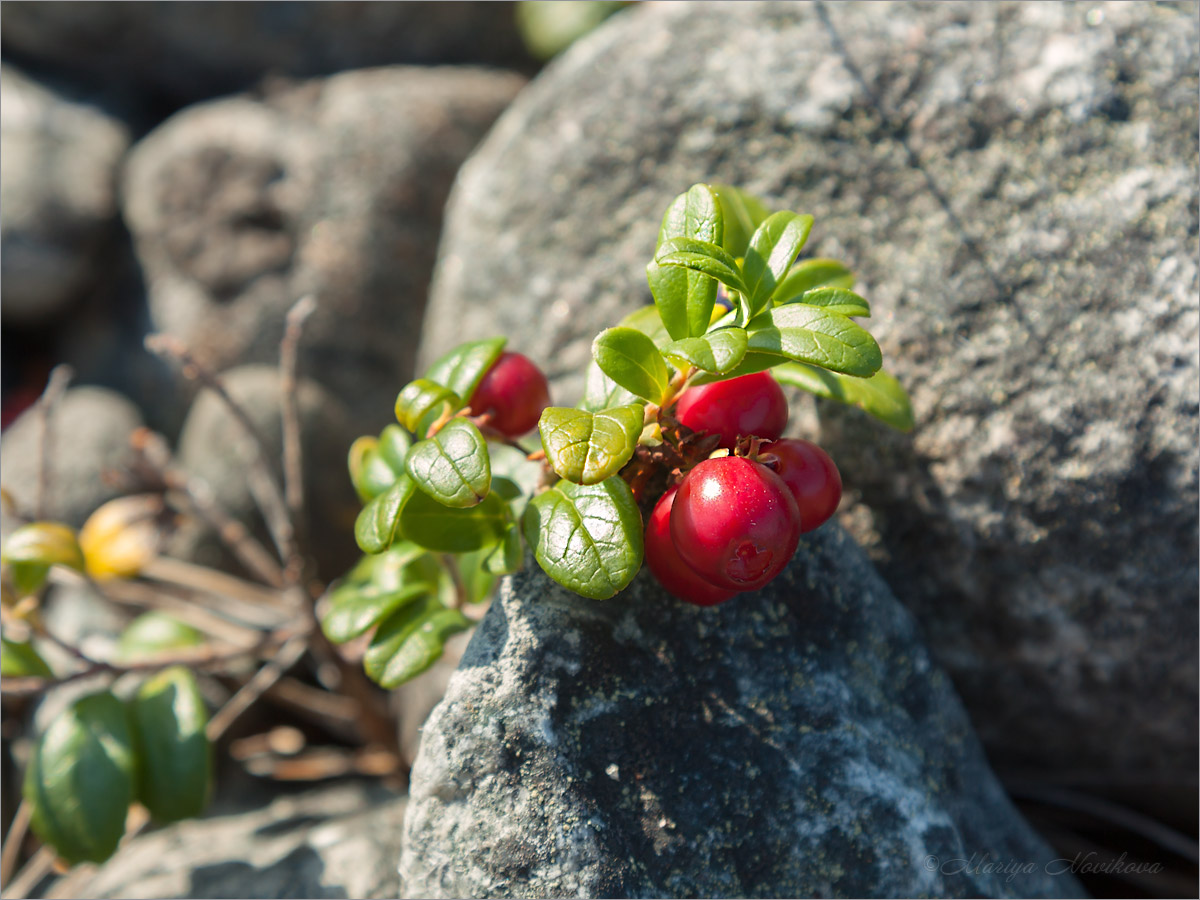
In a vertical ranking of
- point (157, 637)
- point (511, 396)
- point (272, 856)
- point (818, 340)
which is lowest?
point (272, 856)

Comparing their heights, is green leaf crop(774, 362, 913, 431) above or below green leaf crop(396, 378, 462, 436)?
below

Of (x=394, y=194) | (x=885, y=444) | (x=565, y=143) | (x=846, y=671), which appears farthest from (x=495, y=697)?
(x=394, y=194)

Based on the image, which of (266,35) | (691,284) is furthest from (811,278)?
(266,35)

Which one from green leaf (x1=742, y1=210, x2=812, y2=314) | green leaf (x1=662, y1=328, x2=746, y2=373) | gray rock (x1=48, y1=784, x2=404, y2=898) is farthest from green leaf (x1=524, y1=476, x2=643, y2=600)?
gray rock (x1=48, y1=784, x2=404, y2=898)

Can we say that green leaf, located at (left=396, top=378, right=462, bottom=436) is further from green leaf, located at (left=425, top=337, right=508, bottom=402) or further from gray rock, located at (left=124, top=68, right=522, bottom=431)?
gray rock, located at (left=124, top=68, right=522, bottom=431)

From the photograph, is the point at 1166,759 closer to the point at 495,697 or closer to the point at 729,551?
the point at 729,551

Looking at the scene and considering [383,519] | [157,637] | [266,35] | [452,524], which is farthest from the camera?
[266,35]

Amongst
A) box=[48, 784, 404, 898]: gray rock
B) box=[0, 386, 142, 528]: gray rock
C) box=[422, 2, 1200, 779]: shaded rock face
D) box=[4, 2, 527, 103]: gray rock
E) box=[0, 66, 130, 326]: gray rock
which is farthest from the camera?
box=[4, 2, 527, 103]: gray rock

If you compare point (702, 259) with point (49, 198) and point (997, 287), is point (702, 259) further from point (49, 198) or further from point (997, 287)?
point (49, 198)
